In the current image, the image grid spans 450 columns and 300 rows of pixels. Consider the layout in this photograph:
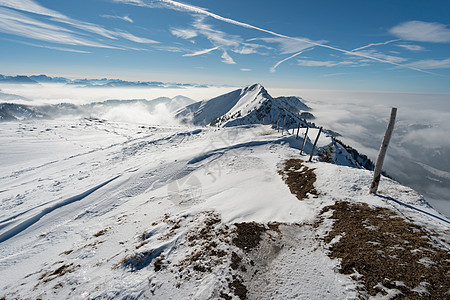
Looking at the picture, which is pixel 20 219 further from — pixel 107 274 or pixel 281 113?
pixel 281 113

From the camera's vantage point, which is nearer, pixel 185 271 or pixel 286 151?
pixel 185 271

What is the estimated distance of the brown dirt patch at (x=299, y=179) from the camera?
44.2ft

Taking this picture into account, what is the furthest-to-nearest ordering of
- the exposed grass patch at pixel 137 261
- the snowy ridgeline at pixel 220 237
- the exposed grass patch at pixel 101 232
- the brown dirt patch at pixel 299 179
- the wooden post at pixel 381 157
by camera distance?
the brown dirt patch at pixel 299 179 < the exposed grass patch at pixel 101 232 < the wooden post at pixel 381 157 < the exposed grass patch at pixel 137 261 < the snowy ridgeline at pixel 220 237

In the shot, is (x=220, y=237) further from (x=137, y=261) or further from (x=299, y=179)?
(x=299, y=179)

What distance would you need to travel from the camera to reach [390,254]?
6.89 meters

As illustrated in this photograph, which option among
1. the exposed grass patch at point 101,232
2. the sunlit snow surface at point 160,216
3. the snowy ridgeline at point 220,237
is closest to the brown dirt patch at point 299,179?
the snowy ridgeline at point 220,237

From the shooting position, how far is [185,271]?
7.59 m

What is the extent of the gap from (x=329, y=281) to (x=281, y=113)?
540 ft

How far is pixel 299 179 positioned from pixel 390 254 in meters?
9.21

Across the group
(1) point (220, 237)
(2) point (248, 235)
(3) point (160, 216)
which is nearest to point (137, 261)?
(1) point (220, 237)

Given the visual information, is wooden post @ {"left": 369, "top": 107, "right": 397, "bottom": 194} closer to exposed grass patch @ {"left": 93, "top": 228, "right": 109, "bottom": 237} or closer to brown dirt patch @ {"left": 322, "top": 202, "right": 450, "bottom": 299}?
brown dirt patch @ {"left": 322, "top": 202, "right": 450, "bottom": 299}

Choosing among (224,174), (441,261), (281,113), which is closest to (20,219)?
(224,174)

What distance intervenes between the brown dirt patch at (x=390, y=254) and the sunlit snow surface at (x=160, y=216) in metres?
0.77

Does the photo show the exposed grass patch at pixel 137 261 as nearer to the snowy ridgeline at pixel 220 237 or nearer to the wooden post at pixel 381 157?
the snowy ridgeline at pixel 220 237
